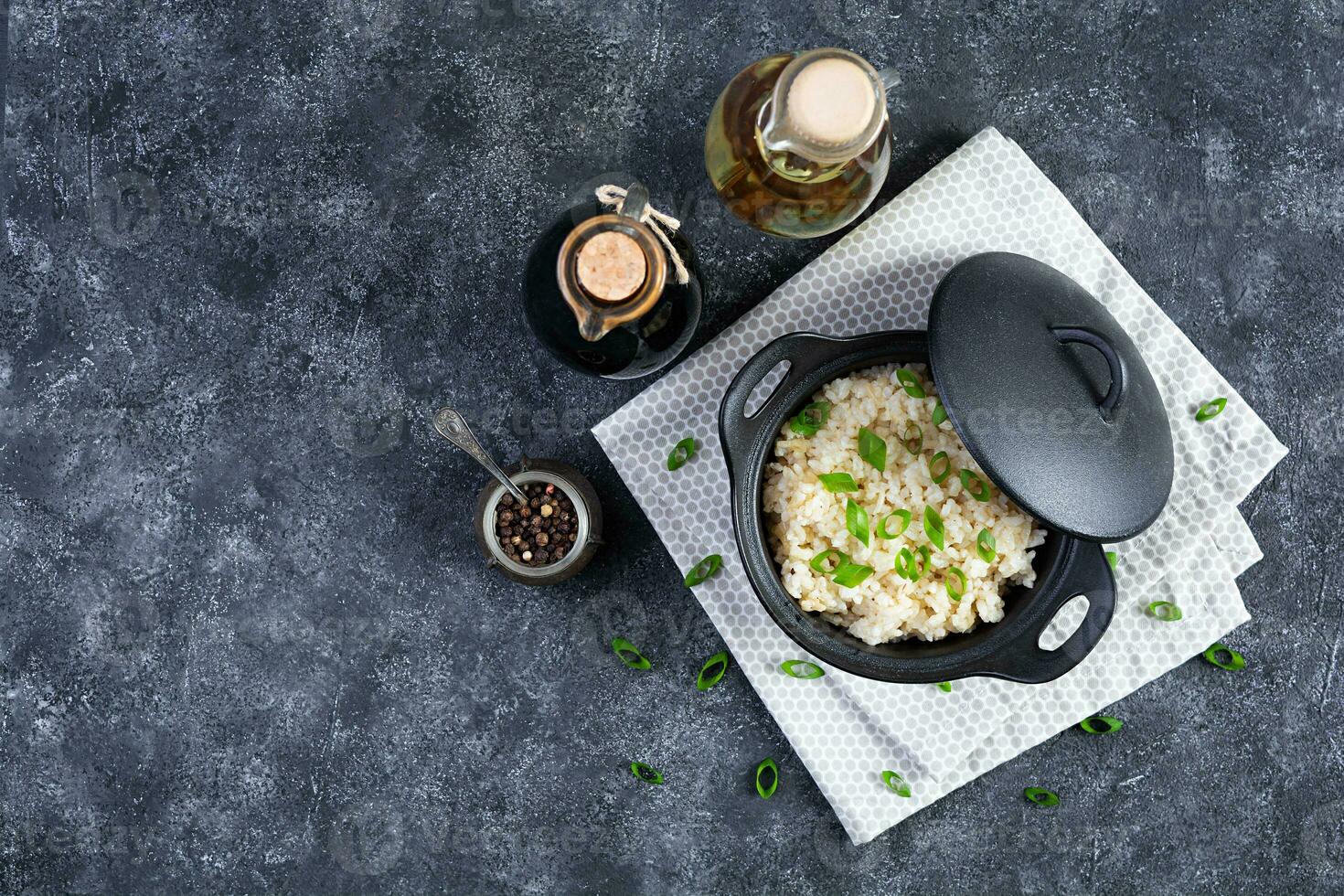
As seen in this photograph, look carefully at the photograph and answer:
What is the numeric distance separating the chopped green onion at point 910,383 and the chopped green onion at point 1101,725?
976 millimetres

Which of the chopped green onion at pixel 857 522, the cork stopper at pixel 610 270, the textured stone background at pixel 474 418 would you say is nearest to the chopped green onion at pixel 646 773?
the textured stone background at pixel 474 418

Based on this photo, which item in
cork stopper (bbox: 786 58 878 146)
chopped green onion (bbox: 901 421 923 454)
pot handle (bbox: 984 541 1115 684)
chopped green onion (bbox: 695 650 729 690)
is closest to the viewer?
cork stopper (bbox: 786 58 878 146)

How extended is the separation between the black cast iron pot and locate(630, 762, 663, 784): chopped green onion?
62 cm

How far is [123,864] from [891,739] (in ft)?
6.30

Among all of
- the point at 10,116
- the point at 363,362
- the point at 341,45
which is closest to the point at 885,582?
the point at 363,362

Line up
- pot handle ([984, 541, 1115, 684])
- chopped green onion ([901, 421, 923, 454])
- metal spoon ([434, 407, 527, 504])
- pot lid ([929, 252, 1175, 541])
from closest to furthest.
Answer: pot lid ([929, 252, 1175, 541])
pot handle ([984, 541, 1115, 684])
chopped green onion ([901, 421, 923, 454])
metal spoon ([434, 407, 527, 504])

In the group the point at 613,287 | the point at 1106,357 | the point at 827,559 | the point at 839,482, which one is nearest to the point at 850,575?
the point at 827,559

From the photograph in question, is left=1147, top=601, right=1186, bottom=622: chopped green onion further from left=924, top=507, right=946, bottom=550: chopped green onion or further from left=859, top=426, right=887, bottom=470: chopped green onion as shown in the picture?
left=859, top=426, right=887, bottom=470: chopped green onion

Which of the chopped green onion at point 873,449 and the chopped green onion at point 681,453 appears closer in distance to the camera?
the chopped green onion at point 873,449

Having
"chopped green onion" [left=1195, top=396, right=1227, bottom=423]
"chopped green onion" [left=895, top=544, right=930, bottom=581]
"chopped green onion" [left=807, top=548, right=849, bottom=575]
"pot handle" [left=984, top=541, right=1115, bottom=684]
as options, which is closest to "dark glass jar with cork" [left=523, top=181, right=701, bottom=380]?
"chopped green onion" [left=807, top=548, right=849, bottom=575]

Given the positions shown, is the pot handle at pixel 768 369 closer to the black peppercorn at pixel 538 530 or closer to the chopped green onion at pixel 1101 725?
the black peppercorn at pixel 538 530

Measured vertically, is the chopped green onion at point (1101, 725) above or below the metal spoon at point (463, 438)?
below

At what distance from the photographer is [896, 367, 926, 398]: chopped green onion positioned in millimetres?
1954

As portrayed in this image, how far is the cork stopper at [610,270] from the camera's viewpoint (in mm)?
1666
